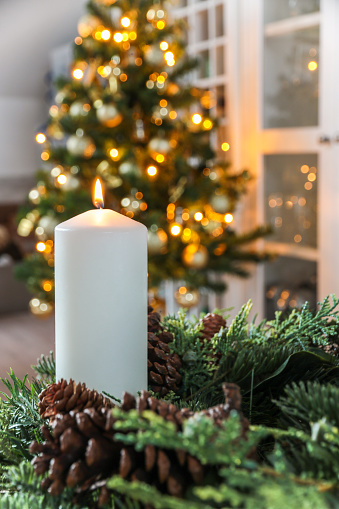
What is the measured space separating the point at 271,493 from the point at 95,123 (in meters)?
2.16

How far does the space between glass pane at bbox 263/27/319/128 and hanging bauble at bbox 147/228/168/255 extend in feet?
2.31

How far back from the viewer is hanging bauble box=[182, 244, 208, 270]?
6.95 ft

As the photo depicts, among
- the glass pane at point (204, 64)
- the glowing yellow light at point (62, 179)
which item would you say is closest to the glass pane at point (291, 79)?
the glass pane at point (204, 64)

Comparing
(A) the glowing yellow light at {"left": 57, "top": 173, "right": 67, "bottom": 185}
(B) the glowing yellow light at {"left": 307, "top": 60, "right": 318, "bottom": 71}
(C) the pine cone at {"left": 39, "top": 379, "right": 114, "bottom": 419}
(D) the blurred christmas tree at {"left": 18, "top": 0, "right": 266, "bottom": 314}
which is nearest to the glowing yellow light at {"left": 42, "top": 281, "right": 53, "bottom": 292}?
(D) the blurred christmas tree at {"left": 18, "top": 0, "right": 266, "bottom": 314}

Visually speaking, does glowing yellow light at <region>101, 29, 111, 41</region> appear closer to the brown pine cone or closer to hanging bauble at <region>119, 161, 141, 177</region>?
hanging bauble at <region>119, 161, 141, 177</region>

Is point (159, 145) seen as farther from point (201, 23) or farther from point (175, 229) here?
point (201, 23)

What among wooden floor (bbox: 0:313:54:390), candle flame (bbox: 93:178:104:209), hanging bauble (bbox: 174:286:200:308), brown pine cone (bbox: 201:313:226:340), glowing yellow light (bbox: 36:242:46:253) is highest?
candle flame (bbox: 93:178:104:209)

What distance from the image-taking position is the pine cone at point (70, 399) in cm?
32

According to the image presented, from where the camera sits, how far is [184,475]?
0.27 metres

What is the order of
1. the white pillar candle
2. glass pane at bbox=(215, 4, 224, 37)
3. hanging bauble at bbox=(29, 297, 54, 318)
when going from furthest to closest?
glass pane at bbox=(215, 4, 224, 37), hanging bauble at bbox=(29, 297, 54, 318), the white pillar candle

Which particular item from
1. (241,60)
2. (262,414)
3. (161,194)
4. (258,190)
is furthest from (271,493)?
(241,60)

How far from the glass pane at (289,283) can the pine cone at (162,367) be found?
6.25 feet

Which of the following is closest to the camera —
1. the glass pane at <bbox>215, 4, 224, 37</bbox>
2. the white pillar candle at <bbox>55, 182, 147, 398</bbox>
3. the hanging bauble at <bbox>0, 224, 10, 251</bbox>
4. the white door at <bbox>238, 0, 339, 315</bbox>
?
the white pillar candle at <bbox>55, 182, 147, 398</bbox>

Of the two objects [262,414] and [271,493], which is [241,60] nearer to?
[262,414]
